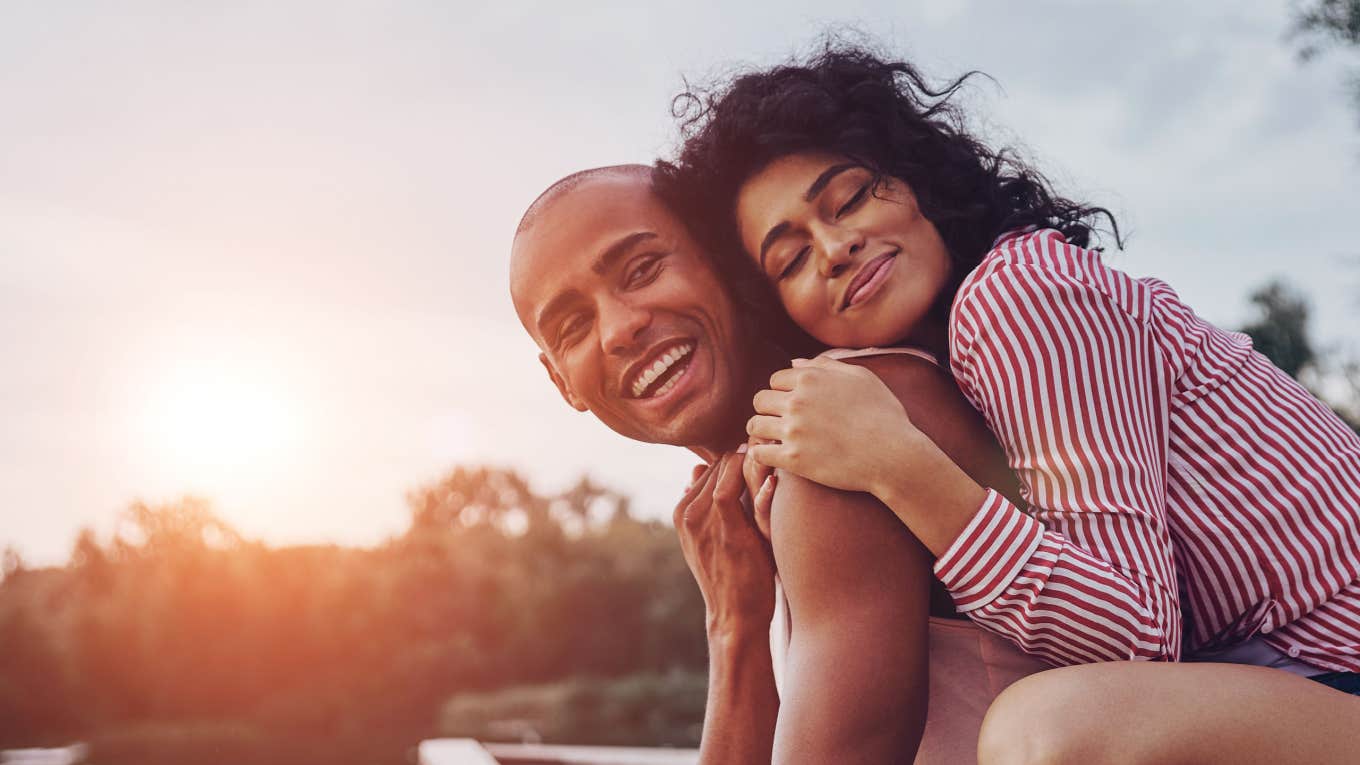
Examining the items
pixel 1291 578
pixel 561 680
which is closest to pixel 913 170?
pixel 1291 578

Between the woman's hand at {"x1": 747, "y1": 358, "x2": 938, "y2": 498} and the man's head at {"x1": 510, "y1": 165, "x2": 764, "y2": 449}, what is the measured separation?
21.2 inches

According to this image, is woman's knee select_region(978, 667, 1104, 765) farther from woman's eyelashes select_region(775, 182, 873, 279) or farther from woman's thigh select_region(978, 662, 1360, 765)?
woman's eyelashes select_region(775, 182, 873, 279)

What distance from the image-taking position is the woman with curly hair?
1.31m

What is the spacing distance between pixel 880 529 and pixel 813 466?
0.41ft

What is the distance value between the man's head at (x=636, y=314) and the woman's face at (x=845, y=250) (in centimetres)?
25

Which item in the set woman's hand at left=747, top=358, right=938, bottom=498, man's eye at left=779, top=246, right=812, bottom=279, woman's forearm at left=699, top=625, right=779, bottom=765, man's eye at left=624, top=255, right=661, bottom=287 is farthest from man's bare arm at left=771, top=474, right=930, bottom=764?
man's eye at left=624, top=255, right=661, bottom=287

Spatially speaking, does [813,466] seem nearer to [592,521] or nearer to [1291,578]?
[1291,578]

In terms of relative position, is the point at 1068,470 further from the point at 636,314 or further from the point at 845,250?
the point at 636,314

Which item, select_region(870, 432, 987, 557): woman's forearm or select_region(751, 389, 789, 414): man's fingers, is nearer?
select_region(870, 432, 987, 557): woman's forearm

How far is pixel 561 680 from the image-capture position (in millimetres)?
24062

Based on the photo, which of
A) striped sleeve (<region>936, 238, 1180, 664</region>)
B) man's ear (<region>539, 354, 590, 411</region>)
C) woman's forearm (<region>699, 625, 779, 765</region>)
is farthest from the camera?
man's ear (<region>539, 354, 590, 411</region>)

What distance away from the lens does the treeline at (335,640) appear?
74.4 ft

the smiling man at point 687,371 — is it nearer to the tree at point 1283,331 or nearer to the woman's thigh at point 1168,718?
the woman's thigh at point 1168,718

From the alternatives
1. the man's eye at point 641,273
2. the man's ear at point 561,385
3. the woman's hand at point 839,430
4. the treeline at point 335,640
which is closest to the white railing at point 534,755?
the man's ear at point 561,385
